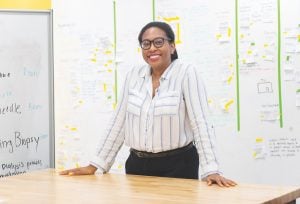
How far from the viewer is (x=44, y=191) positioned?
2.04m

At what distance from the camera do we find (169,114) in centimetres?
241

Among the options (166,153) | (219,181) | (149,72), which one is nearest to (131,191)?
(219,181)

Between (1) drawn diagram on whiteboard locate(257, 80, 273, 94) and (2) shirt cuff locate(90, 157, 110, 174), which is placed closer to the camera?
(2) shirt cuff locate(90, 157, 110, 174)

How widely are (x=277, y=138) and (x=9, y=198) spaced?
192 centimetres

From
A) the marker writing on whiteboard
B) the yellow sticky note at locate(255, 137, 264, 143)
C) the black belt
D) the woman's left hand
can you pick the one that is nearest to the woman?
the black belt

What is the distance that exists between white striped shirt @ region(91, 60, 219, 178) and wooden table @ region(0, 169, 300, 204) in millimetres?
195

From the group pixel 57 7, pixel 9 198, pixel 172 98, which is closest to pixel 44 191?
pixel 9 198

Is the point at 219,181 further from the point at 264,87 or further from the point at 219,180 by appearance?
the point at 264,87

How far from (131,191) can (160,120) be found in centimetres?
53

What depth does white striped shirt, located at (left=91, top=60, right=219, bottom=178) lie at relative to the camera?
2.35 metres

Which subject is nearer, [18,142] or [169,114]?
[169,114]

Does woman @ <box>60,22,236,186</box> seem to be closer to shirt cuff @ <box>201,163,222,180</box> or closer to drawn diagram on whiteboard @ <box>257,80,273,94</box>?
shirt cuff @ <box>201,163,222,180</box>

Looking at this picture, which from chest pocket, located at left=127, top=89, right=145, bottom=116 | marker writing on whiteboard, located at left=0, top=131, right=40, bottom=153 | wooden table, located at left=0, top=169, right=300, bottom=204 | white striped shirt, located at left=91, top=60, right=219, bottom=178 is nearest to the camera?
wooden table, located at left=0, top=169, right=300, bottom=204

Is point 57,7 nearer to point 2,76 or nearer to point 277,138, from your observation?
point 2,76
